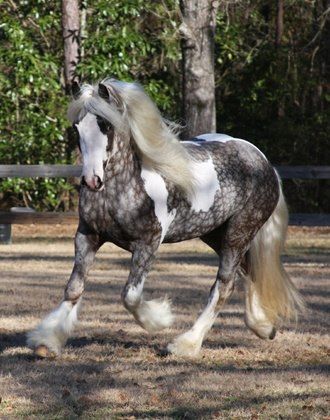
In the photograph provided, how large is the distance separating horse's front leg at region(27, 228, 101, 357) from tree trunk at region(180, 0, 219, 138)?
11.5 m

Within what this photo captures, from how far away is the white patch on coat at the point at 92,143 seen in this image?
7312 mm

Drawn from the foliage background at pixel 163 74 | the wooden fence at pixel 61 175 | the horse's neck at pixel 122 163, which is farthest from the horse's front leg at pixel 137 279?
the foliage background at pixel 163 74

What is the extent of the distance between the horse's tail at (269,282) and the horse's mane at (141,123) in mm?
1134

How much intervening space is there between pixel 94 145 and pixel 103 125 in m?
0.15

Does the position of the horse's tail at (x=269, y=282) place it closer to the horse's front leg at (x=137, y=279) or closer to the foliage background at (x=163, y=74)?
the horse's front leg at (x=137, y=279)

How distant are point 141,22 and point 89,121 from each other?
17175mm

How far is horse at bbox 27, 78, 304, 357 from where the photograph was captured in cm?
746

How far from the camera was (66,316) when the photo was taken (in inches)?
299

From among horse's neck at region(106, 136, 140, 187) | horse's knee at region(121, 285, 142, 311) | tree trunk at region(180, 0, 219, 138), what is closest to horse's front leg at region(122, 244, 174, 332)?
horse's knee at region(121, 285, 142, 311)

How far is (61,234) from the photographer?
2109 centimetres

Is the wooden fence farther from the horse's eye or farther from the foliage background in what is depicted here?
the horse's eye

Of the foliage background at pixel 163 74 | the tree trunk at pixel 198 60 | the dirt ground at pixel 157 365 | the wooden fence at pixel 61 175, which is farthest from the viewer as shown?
the foliage background at pixel 163 74

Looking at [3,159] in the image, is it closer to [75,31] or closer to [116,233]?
[75,31]

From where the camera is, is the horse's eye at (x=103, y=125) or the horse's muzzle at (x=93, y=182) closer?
the horse's muzzle at (x=93, y=182)
